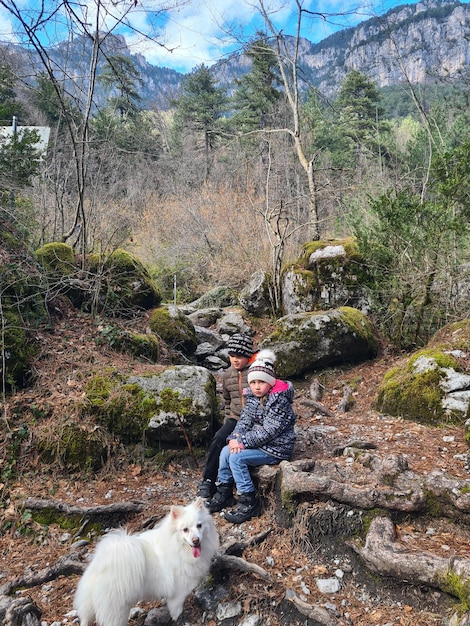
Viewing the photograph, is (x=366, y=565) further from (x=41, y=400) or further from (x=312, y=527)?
(x=41, y=400)

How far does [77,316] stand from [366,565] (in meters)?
5.32

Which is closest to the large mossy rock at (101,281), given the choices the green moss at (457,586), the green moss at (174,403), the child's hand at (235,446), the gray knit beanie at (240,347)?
the green moss at (174,403)

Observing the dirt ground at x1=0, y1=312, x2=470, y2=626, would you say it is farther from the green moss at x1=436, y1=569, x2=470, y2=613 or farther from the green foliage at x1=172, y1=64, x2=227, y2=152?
the green foliage at x1=172, y1=64, x2=227, y2=152

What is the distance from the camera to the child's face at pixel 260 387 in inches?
145

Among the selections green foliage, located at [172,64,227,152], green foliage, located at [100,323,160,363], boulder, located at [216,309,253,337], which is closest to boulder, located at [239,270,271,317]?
boulder, located at [216,309,253,337]

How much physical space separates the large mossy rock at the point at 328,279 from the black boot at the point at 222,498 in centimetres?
534

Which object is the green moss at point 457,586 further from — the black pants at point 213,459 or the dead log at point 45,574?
the dead log at point 45,574

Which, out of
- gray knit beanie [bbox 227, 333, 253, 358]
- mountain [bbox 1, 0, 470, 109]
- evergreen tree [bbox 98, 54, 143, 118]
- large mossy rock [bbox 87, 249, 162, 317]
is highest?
mountain [bbox 1, 0, 470, 109]

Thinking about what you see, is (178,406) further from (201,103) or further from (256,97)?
(201,103)

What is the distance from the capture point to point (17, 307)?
5574 mm

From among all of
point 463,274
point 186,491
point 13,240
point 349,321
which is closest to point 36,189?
point 13,240

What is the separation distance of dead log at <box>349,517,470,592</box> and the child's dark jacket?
3.32 feet

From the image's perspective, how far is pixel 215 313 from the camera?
10898mm

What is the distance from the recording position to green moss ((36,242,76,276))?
22.7ft
